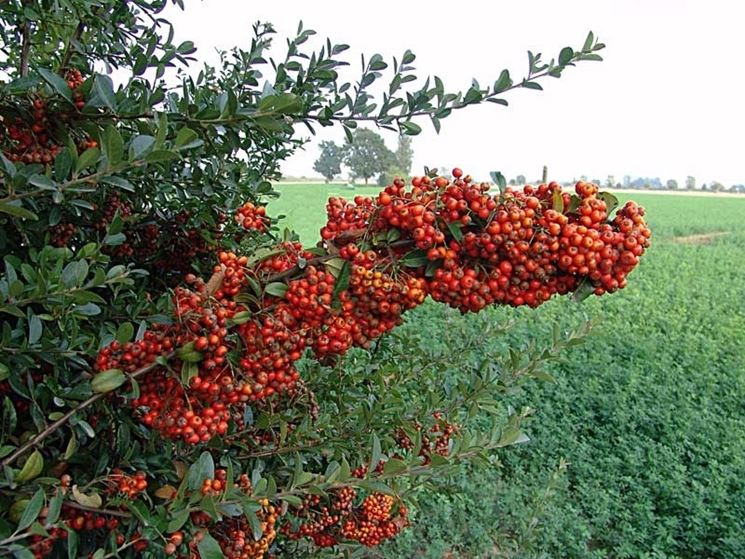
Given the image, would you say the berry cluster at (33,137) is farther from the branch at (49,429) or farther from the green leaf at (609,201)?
the green leaf at (609,201)

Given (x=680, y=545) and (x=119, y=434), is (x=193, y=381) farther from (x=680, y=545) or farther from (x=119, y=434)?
(x=680, y=545)

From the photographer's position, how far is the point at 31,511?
2.76ft

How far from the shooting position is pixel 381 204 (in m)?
0.93

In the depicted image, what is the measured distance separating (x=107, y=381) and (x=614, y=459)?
14.2ft

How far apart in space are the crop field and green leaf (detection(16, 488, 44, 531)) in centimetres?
133

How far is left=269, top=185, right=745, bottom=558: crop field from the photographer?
3.43m

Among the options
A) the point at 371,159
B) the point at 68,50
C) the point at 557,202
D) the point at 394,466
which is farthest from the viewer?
the point at 371,159

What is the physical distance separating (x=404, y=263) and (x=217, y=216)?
2.31 ft

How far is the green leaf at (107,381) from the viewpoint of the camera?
2.84ft

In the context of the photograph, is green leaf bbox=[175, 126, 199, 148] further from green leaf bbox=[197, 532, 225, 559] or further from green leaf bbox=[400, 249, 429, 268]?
green leaf bbox=[197, 532, 225, 559]

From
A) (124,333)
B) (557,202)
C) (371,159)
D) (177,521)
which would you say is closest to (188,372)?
(124,333)

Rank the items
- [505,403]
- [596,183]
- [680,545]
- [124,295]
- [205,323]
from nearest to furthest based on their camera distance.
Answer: [205,323], [596,183], [124,295], [680,545], [505,403]

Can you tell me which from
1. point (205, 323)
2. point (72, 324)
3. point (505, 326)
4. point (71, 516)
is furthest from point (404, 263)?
point (505, 326)

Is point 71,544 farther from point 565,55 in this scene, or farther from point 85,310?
point 565,55
